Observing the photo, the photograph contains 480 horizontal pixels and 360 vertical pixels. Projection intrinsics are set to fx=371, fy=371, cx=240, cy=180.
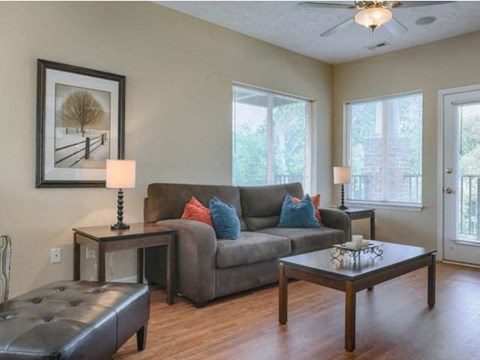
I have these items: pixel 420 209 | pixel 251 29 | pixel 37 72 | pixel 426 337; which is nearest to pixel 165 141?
pixel 37 72

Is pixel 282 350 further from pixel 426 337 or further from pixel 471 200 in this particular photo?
pixel 471 200

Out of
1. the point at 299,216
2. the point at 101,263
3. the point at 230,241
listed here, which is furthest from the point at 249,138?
the point at 101,263

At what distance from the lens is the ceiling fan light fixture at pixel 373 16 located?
8.80ft

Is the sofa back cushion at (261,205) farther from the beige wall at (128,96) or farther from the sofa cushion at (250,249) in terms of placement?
the sofa cushion at (250,249)

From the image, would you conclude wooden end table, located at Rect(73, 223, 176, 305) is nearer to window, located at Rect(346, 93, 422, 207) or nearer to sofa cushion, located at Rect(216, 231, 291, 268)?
sofa cushion, located at Rect(216, 231, 291, 268)

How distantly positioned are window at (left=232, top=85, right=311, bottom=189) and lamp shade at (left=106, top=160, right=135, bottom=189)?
171 cm

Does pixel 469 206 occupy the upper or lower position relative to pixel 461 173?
lower

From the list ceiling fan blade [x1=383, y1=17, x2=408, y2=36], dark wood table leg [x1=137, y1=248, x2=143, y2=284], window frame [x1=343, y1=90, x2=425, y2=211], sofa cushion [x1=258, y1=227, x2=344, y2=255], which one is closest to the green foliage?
window frame [x1=343, y1=90, x2=425, y2=211]

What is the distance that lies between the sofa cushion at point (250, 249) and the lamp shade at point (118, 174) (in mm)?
937

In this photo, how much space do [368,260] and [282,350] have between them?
2.89 ft

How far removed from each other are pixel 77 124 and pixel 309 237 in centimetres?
242

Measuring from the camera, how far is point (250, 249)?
321 centimetres

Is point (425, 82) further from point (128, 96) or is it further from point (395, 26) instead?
point (128, 96)

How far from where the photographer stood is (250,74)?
457 cm
